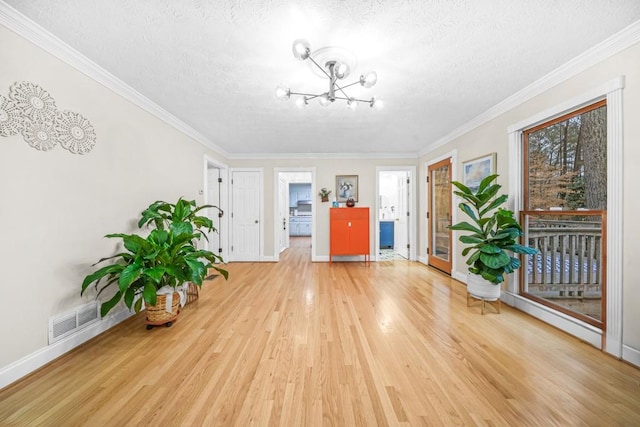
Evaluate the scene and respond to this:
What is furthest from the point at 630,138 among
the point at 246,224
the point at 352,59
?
the point at 246,224

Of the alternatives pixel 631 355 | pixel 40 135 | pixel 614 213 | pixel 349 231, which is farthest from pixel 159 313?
pixel 614 213

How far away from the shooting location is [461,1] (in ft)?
4.45

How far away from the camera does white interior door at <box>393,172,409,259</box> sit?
17.0ft

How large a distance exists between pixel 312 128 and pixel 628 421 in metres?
3.67

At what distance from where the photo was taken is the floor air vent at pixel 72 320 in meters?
1.70

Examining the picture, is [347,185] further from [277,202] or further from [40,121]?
[40,121]

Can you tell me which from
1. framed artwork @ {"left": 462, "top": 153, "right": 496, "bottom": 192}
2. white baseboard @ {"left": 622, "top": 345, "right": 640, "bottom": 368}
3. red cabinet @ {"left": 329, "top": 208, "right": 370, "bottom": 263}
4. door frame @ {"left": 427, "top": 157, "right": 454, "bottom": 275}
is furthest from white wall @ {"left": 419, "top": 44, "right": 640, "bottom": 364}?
red cabinet @ {"left": 329, "top": 208, "right": 370, "bottom": 263}

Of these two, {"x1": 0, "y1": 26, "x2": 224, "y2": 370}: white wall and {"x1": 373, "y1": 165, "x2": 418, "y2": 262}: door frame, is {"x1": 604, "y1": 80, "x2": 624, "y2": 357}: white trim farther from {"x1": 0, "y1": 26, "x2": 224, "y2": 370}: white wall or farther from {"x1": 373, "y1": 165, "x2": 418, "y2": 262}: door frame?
{"x1": 0, "y1": 26, "x2": 224, "y2": 370}: white wall

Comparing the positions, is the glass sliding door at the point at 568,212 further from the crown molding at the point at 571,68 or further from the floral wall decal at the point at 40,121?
the floral wall decal at the point at 40,121

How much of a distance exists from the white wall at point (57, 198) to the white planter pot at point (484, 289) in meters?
3.65

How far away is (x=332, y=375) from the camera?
1525 millimetres

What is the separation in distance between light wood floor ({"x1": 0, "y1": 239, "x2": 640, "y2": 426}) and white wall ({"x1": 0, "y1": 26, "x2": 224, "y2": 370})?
0.44 m

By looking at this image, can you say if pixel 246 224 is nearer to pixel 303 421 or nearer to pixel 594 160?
pixel 303 421

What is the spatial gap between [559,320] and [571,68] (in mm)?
2182
